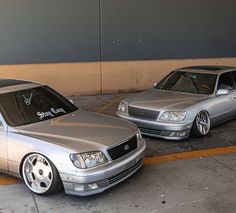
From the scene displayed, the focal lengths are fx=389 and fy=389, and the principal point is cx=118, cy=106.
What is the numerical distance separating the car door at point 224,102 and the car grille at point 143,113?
1.24 m

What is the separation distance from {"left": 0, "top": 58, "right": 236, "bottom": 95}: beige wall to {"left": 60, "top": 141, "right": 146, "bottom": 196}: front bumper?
6.93 m

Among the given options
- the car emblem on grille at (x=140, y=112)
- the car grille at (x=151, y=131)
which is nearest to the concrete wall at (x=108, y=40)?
the car emblem on grille at (x=140, y=112)

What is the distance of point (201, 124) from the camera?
7125 millimetres

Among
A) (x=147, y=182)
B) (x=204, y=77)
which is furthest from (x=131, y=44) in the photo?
(x=147, y=182)

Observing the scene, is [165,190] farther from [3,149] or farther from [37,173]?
[3,149]

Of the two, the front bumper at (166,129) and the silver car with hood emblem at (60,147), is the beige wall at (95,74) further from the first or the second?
the silver car with hood emblem at (60,147)

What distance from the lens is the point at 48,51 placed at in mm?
11203

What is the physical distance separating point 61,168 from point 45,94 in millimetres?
1693

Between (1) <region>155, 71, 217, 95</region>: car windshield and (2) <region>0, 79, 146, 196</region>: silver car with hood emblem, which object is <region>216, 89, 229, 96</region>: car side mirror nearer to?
(1) <region>155, 71, 217, 95</region>: car windshield

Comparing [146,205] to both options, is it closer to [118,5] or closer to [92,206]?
[92,206]

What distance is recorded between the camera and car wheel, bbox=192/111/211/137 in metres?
6.95

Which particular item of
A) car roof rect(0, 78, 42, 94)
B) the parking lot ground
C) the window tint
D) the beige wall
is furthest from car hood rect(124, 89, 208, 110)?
the beige wall

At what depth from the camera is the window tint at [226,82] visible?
7.82 m

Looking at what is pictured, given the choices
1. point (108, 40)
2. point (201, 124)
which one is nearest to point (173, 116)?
point (201, 124)
